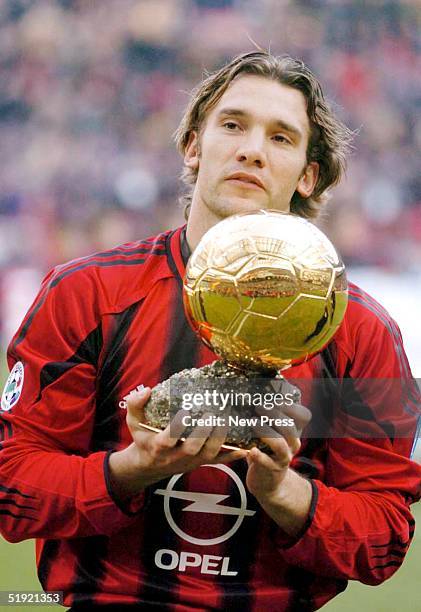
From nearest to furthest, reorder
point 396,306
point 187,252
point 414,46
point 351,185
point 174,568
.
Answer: point 174,568 → point 187,252 → point 396,306 → point 351,185 → point 414,46

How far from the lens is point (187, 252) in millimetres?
1902

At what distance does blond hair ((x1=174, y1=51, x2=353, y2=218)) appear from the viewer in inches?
75.2

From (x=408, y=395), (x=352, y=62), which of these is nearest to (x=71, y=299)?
(x=408, y=395)

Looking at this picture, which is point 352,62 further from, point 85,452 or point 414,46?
point 85,452

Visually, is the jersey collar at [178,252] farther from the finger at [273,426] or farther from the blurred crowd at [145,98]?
the blurred crowd at [145,98]

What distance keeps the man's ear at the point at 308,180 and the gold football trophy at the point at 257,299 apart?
638mm

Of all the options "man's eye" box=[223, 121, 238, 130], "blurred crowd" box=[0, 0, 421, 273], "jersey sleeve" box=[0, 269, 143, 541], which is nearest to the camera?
"jersey sleeve" box=[0, 269, 143, 541]

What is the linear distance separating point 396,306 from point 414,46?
2.42 m

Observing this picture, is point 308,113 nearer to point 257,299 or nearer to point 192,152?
point 192,152

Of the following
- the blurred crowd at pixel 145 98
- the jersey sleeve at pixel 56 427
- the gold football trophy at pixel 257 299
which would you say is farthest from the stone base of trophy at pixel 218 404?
the blurred crowd at pixel 145 98

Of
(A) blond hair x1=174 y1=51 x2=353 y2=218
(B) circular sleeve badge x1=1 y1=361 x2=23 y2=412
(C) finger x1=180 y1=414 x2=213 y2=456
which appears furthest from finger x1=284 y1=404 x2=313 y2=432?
(A) blond hair x1=174 y1=51 x2=353 y2=218

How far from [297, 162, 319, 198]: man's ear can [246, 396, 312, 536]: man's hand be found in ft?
2.09

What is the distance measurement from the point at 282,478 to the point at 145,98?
5.66 meters

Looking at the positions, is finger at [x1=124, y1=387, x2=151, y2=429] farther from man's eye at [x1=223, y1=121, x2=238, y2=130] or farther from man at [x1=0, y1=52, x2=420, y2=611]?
man's eye at [x1=223, y1=121, x2=238, y2=130]
